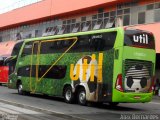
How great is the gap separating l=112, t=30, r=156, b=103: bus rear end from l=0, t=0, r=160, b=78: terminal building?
1319 centimetres

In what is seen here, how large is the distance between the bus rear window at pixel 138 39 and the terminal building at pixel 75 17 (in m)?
13.1

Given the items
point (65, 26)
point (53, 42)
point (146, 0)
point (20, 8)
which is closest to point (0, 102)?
point (53, 42)

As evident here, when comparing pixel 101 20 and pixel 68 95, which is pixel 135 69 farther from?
pixel 101 20

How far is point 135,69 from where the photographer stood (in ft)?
61.9

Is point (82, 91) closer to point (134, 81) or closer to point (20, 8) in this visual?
point (134, 81)

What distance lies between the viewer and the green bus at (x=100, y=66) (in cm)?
1861

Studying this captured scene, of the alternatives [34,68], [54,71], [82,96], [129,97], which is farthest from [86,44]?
[34,68]

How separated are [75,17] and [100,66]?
91.0 feet

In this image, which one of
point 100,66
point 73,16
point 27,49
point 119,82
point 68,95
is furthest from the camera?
point 73,16

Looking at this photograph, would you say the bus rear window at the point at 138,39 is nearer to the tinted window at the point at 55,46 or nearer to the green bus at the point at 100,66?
the green bus at the point at 100,66

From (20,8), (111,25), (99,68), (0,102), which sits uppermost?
(20,8)

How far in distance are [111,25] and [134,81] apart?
2180 centimetres

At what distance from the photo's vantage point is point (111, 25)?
40.3 meters

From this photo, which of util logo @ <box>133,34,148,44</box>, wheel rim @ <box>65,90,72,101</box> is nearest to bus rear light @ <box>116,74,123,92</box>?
util logo @ <box>133,34,148,44</box>
